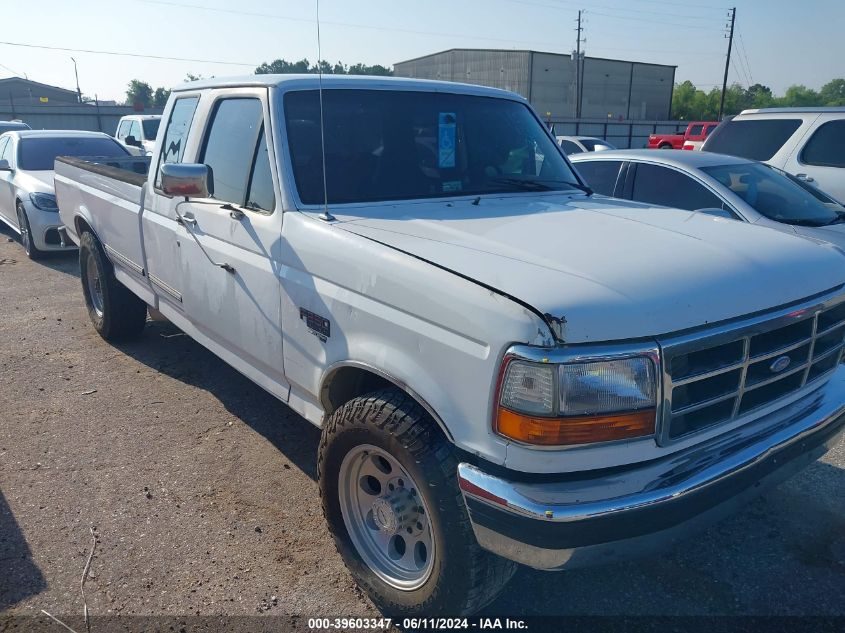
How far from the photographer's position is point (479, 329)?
2084 mm

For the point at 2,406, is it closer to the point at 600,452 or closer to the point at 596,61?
the point at 600,452

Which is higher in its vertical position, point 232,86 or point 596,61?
point 596,61

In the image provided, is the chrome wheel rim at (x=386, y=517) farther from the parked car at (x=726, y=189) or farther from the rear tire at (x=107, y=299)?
the parked car at (x=726, y=189)

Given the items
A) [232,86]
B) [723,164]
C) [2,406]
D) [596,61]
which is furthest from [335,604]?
[596,61]

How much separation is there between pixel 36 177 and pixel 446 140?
8248 millimetres

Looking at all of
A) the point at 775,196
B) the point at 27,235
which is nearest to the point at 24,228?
the point at 27,235

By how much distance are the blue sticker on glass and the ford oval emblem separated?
185 cm

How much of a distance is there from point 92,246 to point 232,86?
264cm

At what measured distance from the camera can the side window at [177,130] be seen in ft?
13.6

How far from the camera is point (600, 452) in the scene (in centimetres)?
209

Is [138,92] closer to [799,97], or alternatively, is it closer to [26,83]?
[26,83]

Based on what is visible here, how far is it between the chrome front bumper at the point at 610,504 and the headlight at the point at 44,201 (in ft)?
28.7

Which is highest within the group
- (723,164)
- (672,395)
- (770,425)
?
(723,164)

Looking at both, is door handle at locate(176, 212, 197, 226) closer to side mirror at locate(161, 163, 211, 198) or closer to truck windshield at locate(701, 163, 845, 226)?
side mirror at locate(161, 163, 211, 198)
